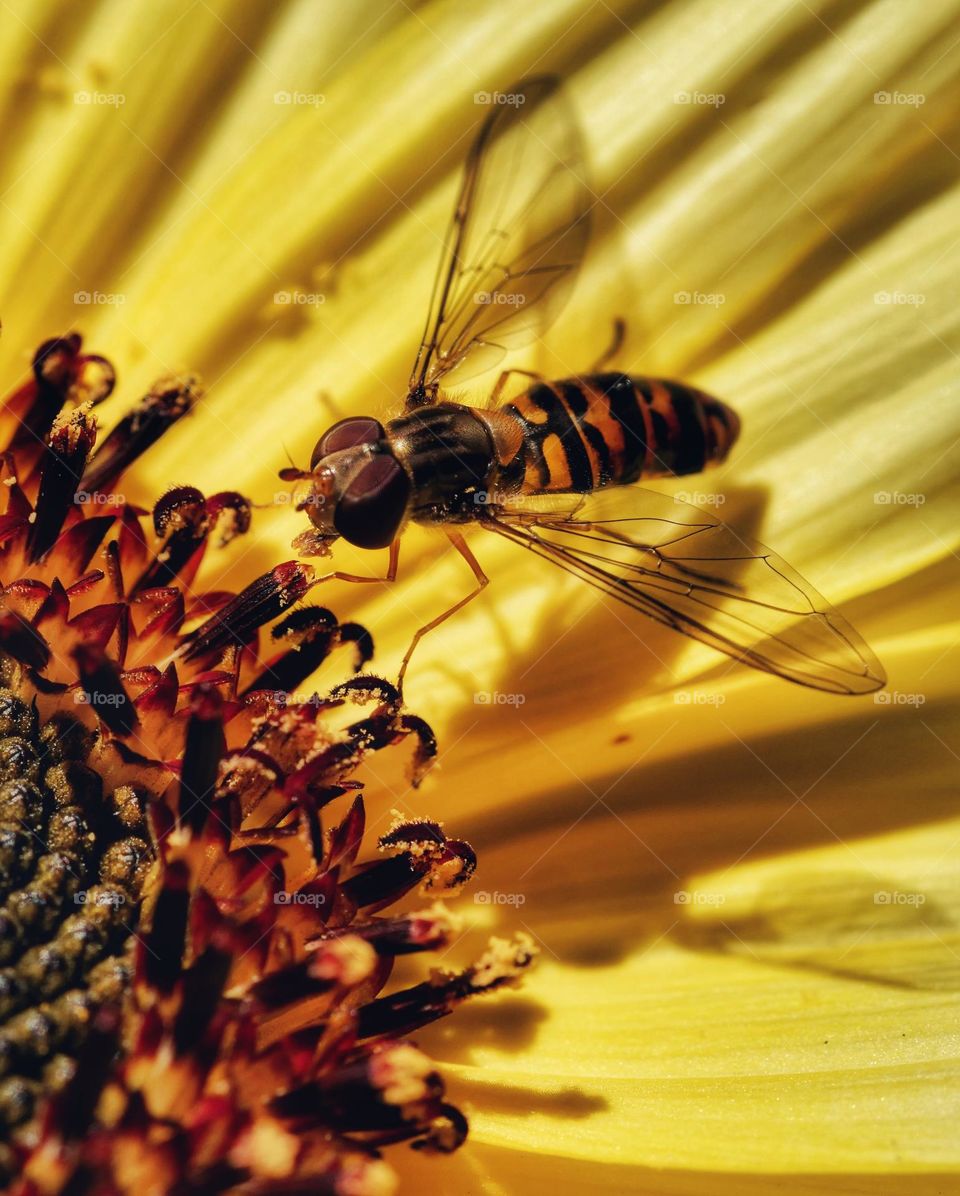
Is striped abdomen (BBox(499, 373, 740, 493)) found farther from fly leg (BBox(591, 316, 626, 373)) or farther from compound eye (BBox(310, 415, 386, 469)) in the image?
compound eye (BBox(310, 415, 386, 469))

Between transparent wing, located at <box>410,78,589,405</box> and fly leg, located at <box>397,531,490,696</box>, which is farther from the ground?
transparent wing, located at <box>410,78,589,405</box>

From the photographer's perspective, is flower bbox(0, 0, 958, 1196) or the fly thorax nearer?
flower bbox(0, 0, 958, 1196)

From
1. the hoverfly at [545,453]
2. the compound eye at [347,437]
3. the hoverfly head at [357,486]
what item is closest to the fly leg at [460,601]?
the hoverfly at [545,453]

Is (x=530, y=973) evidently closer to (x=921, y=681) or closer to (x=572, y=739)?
(x=572, y=739)

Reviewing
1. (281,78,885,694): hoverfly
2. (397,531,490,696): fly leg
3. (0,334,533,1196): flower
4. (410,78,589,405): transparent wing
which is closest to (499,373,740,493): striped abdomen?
(281,78,885,694): hoverfly

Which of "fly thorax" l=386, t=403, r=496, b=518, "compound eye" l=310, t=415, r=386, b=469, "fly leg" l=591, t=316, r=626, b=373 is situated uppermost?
"compound eye" l=310, t=415, r=386, b=469

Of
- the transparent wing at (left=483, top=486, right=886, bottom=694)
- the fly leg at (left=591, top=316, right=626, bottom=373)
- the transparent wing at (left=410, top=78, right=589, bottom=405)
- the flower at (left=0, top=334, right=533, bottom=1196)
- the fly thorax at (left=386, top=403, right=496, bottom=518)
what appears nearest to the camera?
the flower at (left=0, top=334, right=533, bottom=1196)

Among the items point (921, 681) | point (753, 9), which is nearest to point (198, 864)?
point (921, 681)

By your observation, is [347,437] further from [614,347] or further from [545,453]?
[614,347]
